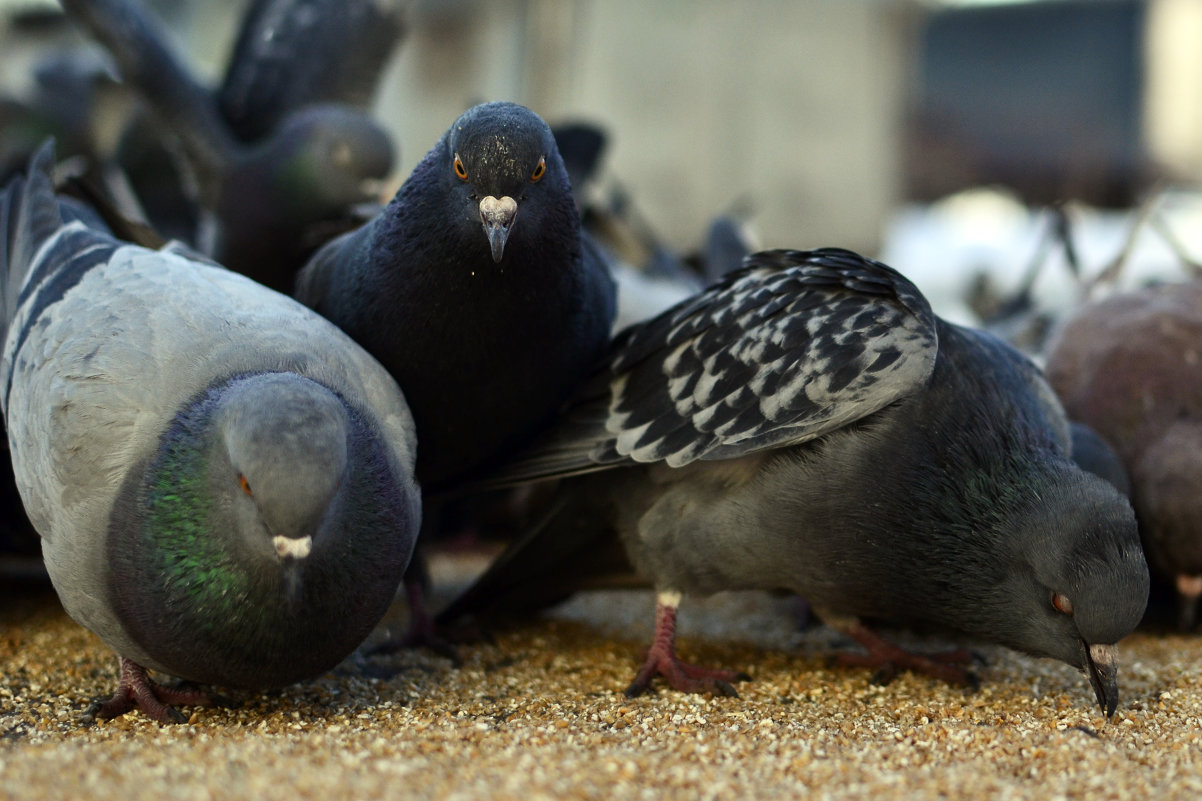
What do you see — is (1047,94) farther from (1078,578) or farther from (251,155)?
(1078,578)

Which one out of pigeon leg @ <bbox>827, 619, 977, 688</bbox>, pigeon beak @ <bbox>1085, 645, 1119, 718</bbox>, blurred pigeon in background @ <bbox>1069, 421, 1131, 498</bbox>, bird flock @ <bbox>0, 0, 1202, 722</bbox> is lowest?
pigeon leg @ <bbox>827, 619, 977, 688</bbox>

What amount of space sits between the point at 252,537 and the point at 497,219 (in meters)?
1.18

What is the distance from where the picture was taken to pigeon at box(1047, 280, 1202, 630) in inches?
170

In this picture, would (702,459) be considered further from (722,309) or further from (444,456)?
(444,456)

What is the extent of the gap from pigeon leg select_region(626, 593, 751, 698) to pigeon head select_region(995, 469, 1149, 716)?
0.89 meters

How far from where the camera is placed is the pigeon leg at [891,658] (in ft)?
12.4

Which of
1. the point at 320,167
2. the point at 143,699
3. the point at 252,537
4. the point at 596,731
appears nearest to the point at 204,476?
the point at 252,537

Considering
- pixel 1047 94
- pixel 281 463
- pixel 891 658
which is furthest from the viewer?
pixel 1047 94

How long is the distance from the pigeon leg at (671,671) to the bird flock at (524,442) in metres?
0.01

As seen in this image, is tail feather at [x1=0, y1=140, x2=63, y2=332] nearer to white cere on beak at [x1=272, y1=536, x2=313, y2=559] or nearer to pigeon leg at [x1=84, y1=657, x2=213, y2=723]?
pigeon leg at [x1=84, y1=657, x2=213, y2=723]

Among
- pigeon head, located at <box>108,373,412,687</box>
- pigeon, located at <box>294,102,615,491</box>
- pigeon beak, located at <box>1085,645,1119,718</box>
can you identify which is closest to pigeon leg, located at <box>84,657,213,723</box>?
pigeon head, located at <box>108,373,412,687</box>

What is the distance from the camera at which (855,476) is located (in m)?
3.35

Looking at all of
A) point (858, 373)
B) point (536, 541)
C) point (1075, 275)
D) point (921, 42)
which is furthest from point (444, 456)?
point (921, 42)

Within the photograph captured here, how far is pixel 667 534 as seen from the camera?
3.69 metres
